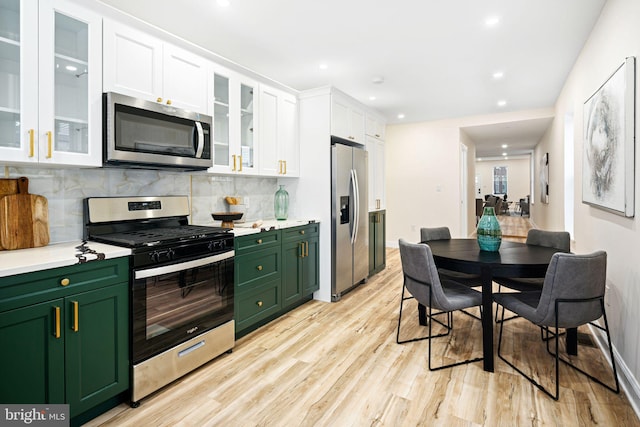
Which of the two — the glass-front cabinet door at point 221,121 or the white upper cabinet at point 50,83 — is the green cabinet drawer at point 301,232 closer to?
the glass-front cabinet door at point 221,121

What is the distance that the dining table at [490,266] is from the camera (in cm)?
221

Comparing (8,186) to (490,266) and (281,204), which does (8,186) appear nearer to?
(281,204)

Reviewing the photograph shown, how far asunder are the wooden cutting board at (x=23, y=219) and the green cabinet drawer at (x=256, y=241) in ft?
3.94

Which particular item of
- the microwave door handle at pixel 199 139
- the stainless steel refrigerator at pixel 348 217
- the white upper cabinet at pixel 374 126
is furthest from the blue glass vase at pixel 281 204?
the white upper cabinet at pixel 374 126

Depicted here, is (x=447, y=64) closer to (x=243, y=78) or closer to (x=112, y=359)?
(x=243, y=78)

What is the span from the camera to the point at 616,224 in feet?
7.52

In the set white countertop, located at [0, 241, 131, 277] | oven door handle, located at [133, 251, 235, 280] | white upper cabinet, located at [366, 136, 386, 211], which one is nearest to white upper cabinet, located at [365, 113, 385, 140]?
white upper cabinet, located at [366, 136, 386, 211]

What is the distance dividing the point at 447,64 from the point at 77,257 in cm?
369

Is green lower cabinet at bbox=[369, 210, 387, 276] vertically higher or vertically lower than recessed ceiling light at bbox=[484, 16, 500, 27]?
lower

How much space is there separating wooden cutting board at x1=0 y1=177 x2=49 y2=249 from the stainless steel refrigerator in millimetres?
2473

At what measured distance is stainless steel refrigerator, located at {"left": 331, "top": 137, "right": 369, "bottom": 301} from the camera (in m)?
3.72

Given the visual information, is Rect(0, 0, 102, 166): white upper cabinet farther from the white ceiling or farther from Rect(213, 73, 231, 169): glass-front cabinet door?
Rect(213, 73, 231, 169): glass-front cabinet door

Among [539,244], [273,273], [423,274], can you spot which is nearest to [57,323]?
[273,273]

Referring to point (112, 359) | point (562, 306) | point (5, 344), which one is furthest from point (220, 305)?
point (562, 306)
